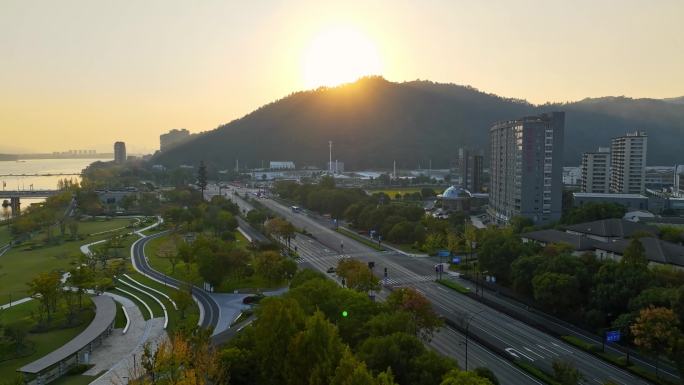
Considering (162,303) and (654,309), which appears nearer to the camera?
(654,309)

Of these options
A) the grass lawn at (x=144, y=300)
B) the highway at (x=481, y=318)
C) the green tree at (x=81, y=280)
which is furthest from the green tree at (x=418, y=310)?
the green tree at (x=81, y=280)

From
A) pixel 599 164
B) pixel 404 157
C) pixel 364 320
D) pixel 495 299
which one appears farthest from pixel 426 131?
pixel 364 320

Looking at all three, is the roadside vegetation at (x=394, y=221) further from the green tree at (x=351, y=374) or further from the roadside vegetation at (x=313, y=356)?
the green tree at (x=351, y=374)

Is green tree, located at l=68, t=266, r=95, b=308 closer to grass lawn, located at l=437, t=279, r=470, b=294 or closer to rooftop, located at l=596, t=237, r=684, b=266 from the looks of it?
grass lawn, located at l=437, t=279, r=470, b=294

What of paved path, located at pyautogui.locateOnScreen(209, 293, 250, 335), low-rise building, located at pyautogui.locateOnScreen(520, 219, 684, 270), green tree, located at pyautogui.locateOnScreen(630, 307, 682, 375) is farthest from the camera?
low-rise building, located at pyautogui.locateOnScreen(520, 219, 684, 270)

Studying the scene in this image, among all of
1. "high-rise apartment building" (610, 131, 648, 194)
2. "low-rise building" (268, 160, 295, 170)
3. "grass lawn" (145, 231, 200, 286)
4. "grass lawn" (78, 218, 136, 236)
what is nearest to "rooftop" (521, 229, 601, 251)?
"grass lawn" (145, 231, 200, 286)

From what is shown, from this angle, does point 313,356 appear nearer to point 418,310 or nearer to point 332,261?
point 418,310

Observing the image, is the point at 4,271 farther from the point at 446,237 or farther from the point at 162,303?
the point at 446,237
